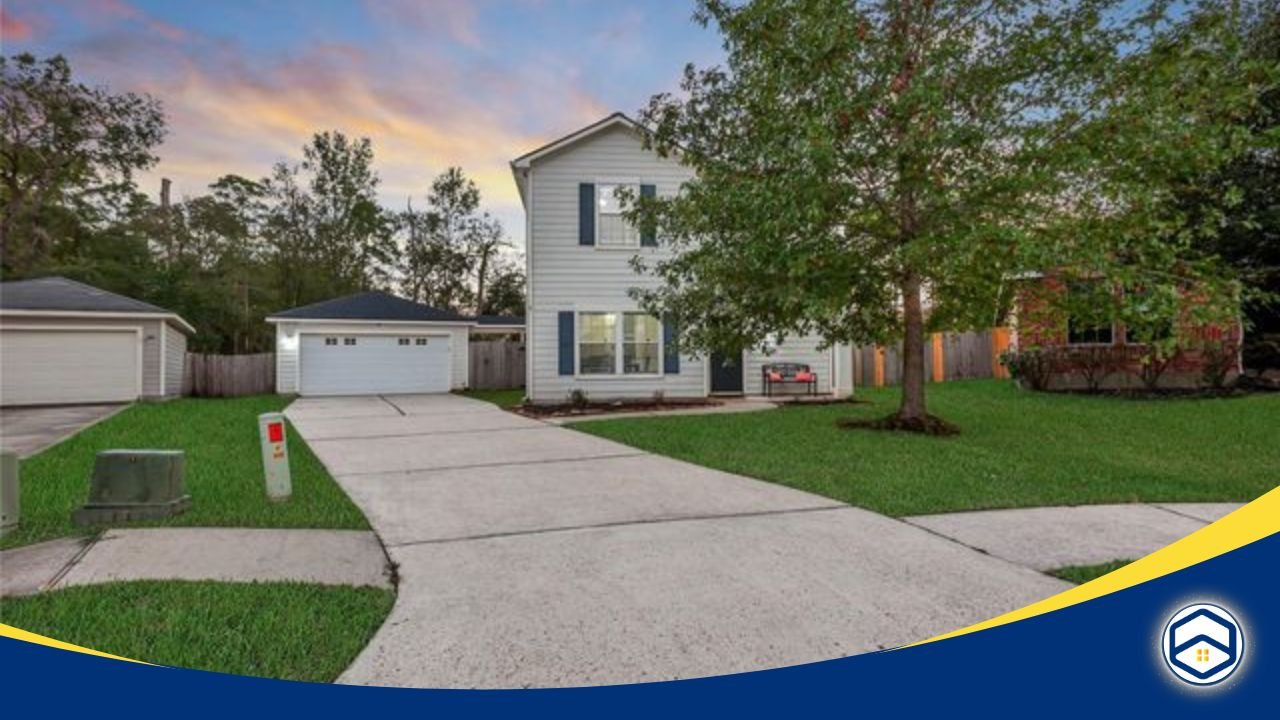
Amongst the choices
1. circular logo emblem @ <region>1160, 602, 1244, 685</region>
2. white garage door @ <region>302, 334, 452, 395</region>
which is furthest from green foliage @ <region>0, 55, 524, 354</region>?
circular logo emblem @ <region>1160, 602, 1244, 685</region>

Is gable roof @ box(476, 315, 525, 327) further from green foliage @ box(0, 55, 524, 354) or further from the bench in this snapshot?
the bench

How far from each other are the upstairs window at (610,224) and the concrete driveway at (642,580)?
8.10 m

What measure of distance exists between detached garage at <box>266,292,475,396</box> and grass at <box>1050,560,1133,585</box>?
16.5 m

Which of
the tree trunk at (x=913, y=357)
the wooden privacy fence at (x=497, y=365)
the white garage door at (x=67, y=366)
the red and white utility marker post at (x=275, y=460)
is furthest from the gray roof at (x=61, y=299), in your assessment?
the tree trunk at (x=913, y=357)

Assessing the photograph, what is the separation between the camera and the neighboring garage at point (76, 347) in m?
13.6

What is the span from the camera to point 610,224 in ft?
42.4

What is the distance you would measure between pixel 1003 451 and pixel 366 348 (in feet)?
50.5

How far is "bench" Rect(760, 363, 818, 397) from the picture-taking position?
13703mm

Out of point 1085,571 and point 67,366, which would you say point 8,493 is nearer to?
point 1085,571

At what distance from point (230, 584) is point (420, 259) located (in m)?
30.2

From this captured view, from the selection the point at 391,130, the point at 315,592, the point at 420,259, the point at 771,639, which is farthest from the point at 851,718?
the point at 420,259

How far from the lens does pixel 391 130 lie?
3.26 metres

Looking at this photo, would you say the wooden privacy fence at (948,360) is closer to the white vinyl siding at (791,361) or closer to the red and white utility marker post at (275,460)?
the white vinyl siding at (791,361)

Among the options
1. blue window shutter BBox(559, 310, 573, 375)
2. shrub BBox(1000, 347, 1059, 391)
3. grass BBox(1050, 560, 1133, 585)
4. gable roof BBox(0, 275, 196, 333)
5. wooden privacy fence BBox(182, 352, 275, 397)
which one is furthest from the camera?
wooden privacy fence BBox(182, 352, 275, 397)
